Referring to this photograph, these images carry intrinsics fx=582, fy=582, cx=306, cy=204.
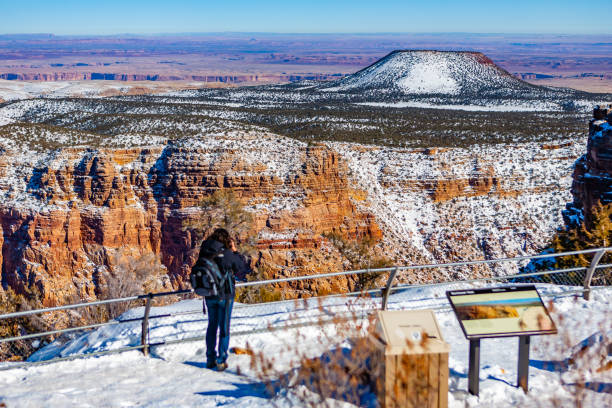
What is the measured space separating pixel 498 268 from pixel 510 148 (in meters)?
12.6

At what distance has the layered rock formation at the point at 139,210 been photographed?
2936 cm

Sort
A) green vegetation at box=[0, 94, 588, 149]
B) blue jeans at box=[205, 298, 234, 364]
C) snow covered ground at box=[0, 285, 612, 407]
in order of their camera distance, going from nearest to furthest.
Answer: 1. snow covered ground at box=[0, 285, 612, 407]
2. blue jeans at box=[205, 298, 234, 364]
3. green vegetation at box=[0, 94, 588, 149]

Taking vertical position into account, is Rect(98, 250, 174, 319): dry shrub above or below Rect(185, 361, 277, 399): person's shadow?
below

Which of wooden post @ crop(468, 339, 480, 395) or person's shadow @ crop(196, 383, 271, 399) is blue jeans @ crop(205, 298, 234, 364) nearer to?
person's shadow @ crop(196, 383, 271, 399)

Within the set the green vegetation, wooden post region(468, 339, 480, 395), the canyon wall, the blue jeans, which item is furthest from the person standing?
the green vegetation

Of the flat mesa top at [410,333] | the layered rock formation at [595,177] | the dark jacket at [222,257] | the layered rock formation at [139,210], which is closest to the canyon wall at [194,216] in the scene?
the layered rock formation at [139,210]

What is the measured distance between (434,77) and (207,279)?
10526 cm

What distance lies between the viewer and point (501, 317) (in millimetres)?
6668

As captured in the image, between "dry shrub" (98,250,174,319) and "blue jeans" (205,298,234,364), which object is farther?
"dry shrub" (98,250,174,319)

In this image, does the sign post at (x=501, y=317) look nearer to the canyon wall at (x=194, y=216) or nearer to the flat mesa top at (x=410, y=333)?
the flat mesa top at (x=410, y=333)

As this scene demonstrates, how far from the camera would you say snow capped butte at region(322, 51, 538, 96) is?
3917 inches

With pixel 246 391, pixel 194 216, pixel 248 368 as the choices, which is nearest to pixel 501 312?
pixel 246 391

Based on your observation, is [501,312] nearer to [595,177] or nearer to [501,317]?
[501,317]

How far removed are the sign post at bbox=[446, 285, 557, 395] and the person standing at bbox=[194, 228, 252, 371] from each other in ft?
9.58
